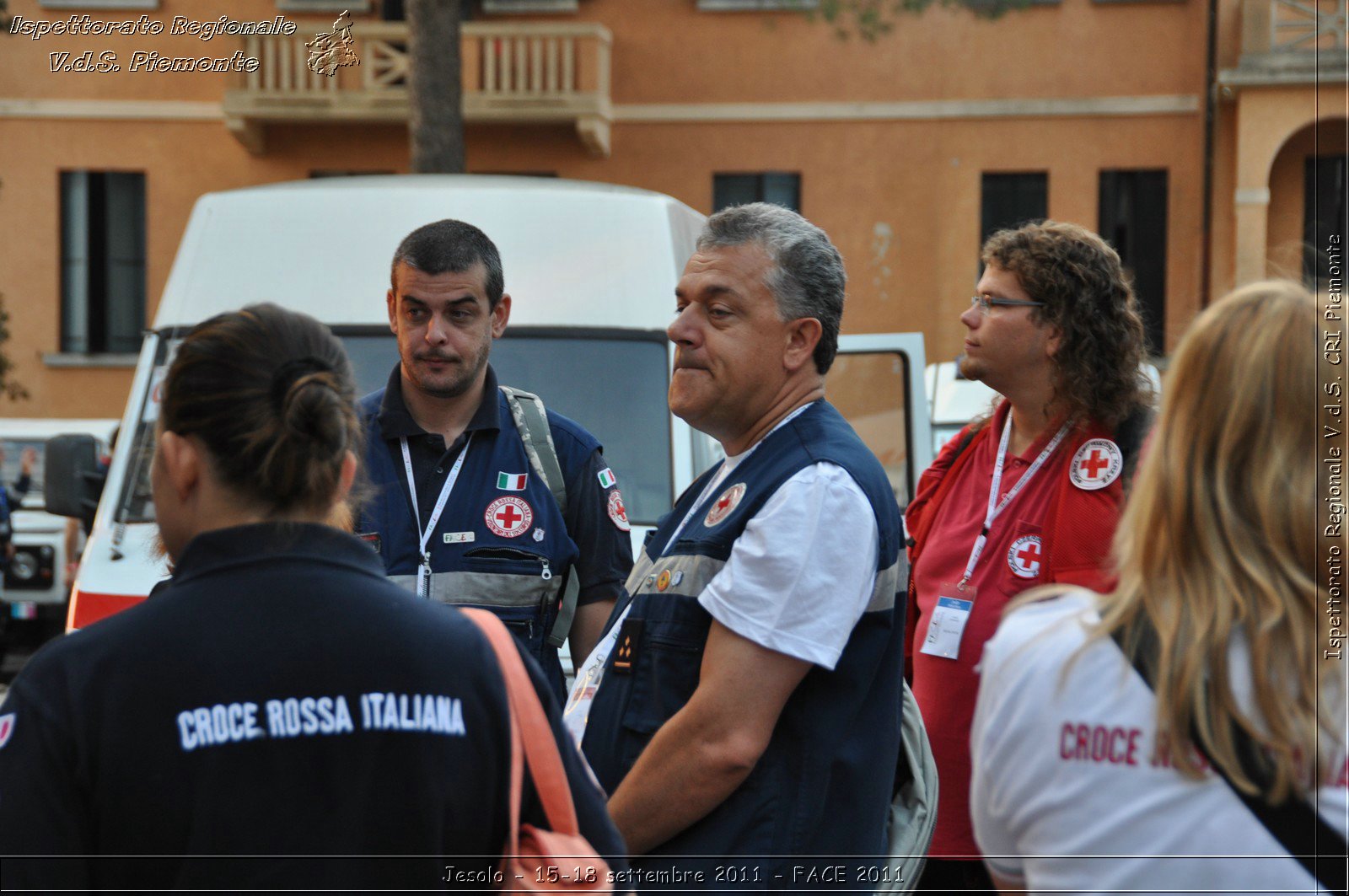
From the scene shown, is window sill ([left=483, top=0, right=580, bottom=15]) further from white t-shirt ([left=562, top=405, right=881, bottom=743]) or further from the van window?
white t-shirt ([left=562, top=405, right=881, bottom=743])

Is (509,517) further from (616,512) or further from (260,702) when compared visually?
(260,702)

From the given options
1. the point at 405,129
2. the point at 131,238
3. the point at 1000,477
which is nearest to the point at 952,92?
the point at 405,129

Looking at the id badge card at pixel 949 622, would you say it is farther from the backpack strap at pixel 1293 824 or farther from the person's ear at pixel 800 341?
the backpack strap at pixel 1293 824

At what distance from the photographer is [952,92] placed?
62.2ft

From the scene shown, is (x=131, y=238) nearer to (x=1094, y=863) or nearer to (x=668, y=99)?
(x=668, y=99)

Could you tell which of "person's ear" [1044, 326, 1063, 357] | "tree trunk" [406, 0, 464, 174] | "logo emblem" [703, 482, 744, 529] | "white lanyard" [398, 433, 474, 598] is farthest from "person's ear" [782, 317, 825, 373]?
"tree trunk" [406, 0, 464, 174]

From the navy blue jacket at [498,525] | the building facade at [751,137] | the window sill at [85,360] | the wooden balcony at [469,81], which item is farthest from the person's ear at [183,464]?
the window sill at [85,360]

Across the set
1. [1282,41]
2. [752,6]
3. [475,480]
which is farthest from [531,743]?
[1282,41]

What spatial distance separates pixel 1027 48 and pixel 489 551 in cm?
1727

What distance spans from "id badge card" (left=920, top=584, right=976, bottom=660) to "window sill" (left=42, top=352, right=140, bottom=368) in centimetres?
1794

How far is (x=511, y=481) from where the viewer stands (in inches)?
138

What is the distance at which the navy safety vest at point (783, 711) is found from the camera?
2367 millimetres

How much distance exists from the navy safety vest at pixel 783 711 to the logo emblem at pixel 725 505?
0.01 meters

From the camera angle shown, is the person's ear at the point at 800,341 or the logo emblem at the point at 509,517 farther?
the logo emblem at the point at 509,517
